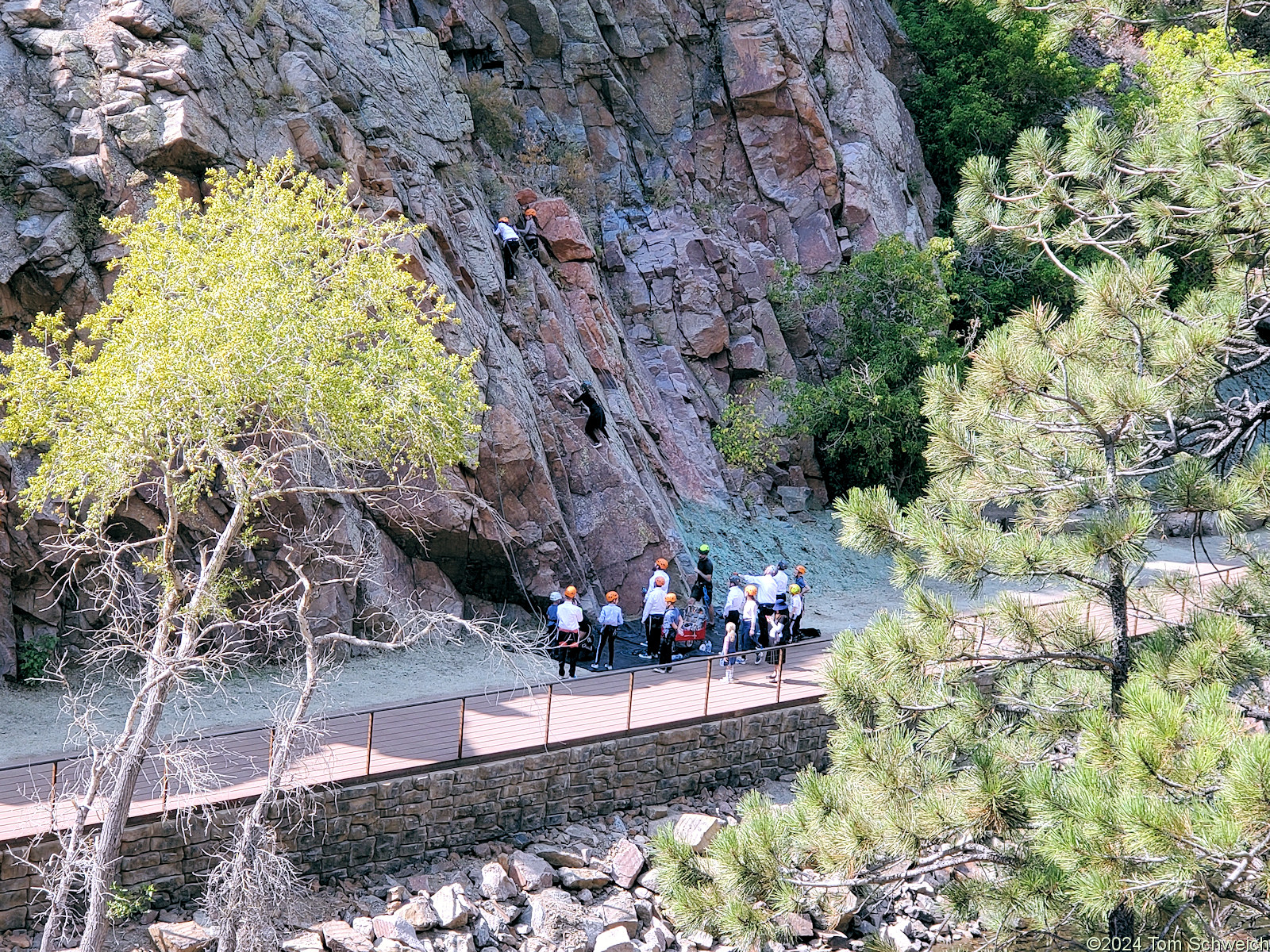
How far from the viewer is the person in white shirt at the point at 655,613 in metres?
16.5

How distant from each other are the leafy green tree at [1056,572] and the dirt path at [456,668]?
116 centimetres

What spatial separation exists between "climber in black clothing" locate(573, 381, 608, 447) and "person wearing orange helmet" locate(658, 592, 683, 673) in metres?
5.01

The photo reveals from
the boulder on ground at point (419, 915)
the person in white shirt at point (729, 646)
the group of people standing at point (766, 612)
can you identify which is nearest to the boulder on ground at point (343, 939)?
the boulder on ground at point (419, 915)

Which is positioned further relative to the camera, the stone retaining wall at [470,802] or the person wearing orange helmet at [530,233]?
the person wearing orange helmet at [530,233]

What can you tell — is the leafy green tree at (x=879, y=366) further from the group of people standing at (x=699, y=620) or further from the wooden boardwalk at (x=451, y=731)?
the wooden boardwalk at (x=451, y=731)

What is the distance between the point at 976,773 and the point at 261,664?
11632 mm

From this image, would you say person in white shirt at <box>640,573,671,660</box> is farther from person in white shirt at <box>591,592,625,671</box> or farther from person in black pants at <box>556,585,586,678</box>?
person in black pants at <box>556,585,586,678</box>

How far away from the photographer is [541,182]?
1014 inches

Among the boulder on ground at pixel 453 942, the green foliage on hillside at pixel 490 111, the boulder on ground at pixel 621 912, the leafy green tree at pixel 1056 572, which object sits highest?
the green foliage on hillside at pixel 490 111

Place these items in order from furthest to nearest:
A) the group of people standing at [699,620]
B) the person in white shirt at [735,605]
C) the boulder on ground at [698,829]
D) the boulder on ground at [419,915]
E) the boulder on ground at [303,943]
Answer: the person in white shirt at [735,605]
the group of people standing at [699,620]
the boulder on ground at [698,829]
the boulder on ground at [419,915]
the boulder on ground at [303,943]

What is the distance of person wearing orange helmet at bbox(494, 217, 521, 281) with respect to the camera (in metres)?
21.8

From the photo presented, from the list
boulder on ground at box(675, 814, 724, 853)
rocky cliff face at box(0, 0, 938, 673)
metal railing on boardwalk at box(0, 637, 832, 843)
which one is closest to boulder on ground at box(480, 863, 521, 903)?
metal railing on boardwalk at box(0, 637, 832, 843)

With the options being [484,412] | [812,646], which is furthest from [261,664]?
[812,646]

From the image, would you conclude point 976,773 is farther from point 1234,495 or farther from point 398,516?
point 398,516
